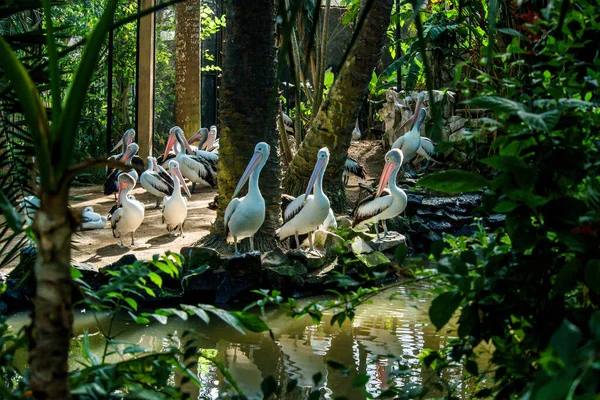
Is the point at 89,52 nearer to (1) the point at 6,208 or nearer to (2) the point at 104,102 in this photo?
(1) the point at 6,208

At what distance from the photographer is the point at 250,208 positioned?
22.0 ft

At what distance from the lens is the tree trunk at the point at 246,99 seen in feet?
23.6

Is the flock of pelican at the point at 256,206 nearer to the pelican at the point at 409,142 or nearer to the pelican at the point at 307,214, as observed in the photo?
the pelican at the point at 307,214

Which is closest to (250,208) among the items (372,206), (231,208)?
(231,208)

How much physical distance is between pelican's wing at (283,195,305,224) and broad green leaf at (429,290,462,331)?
571 cm

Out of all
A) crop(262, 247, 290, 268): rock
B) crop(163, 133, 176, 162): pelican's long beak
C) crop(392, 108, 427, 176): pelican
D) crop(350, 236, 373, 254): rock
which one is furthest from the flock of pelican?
crop(392, 108, 427, 176): pelican

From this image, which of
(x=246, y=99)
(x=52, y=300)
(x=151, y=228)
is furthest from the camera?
(x=151, y=228)

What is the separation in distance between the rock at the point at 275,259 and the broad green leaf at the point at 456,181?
5.16m

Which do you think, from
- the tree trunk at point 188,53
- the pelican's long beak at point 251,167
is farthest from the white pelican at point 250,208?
the tree trunk at point 188,53

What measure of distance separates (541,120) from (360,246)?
19.7 feet

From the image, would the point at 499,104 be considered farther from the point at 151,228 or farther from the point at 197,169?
the point at 197,169

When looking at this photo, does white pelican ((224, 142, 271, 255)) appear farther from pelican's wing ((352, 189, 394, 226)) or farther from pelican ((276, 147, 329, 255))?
pelican's wing ((352, 189, 394, 226))

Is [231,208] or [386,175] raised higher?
[386,175]

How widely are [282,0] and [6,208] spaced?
0.50m
